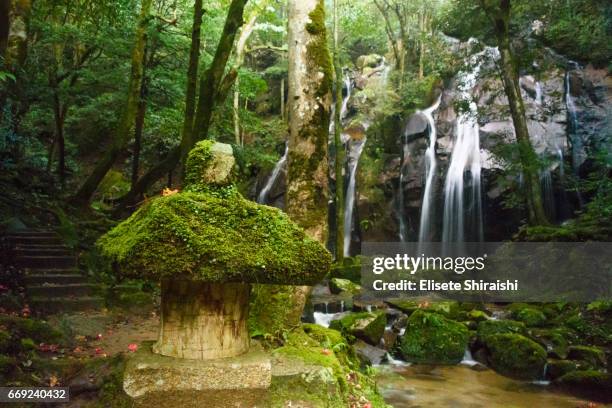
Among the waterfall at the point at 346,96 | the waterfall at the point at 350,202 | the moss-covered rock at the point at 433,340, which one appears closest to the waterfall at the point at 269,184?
the waterfall at the point at 350,202

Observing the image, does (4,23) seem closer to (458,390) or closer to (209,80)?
(209,80)

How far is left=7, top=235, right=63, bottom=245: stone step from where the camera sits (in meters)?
9.11

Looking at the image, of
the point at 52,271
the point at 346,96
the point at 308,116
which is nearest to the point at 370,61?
the point at 346,96

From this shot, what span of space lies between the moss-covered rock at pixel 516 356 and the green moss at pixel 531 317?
1.64 meters

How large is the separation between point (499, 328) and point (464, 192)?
26.3 feet

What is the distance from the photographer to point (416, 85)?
19797 mm

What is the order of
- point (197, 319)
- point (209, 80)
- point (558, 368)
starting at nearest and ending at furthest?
point (197, 319) < point (558, 368) < point (209, 80)

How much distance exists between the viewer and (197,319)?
275 cm

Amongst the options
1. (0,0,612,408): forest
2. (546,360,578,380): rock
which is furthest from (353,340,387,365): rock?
(546,360,578,380): rock

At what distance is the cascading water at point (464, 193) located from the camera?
1598cm

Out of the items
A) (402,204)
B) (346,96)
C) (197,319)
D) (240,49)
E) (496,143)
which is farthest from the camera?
(346,96)

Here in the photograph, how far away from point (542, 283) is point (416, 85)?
10.8 m

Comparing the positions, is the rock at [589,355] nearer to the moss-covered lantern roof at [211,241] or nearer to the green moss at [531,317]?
the green moss at [531,317]

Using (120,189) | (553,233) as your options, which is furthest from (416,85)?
(120,189)
